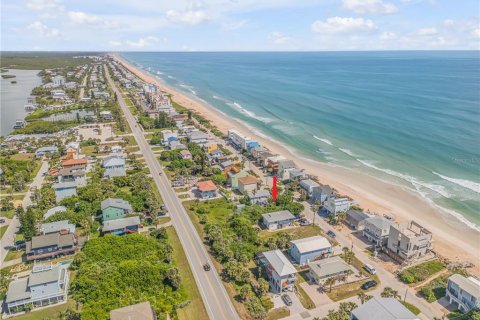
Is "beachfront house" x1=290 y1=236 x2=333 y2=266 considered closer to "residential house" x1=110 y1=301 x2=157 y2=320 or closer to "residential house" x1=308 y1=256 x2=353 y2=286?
"residential house" x1=308 y1=256 x2=353 y2=286

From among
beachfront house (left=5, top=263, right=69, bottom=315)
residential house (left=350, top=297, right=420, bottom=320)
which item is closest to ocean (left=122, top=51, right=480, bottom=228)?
residential house (left=350, top=297, right=420, bottom=320)

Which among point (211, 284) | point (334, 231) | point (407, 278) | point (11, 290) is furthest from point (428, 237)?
point (11, 290)

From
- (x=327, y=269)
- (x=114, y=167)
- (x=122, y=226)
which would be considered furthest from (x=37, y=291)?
(x=114, y=167)

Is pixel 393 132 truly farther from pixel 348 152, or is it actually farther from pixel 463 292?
pixel 463 292

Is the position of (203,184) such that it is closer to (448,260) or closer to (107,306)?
(107,306)

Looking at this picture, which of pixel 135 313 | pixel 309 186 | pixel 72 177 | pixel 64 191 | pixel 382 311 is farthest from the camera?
pixel 72 177

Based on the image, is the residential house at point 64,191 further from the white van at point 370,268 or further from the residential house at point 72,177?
the white van at point 370,268
